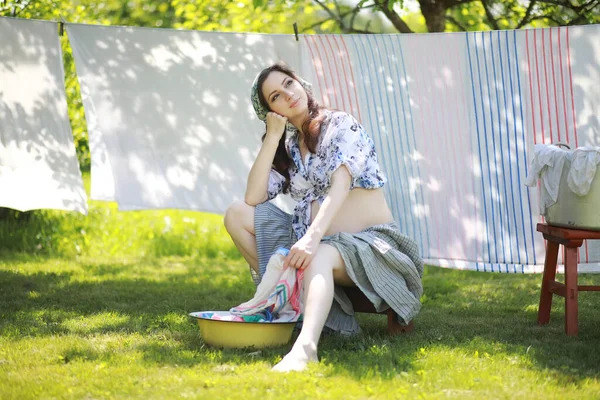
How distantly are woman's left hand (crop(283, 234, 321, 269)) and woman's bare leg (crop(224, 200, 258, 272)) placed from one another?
1.36ft

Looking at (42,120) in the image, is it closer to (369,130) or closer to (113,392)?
(369,130)

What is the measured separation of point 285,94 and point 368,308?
2.81ft

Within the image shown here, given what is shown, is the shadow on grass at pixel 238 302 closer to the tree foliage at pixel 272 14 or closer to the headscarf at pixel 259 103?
the headscarf at pixel 259 103

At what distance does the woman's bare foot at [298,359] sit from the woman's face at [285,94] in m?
0.95

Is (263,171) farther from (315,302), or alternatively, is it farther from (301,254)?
(315,302)

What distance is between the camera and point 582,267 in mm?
3377

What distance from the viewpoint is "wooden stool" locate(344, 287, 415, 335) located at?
9.38 feet

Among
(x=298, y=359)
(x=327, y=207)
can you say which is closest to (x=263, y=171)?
(x=327, y=207)

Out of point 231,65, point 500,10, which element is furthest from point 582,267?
point 500,10

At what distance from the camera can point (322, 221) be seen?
8.45 ft

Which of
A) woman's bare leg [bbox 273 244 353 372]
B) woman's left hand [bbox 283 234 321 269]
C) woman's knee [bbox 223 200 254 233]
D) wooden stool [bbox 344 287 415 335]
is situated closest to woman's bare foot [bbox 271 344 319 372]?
woman's bare leg [bbox 273 244 353 372]

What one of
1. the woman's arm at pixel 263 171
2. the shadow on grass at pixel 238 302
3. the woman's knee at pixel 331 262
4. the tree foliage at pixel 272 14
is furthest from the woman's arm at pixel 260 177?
the tree foliage at pixel 272 14

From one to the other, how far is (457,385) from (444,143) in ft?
5.17

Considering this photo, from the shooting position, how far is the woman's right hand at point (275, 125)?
289 cm
